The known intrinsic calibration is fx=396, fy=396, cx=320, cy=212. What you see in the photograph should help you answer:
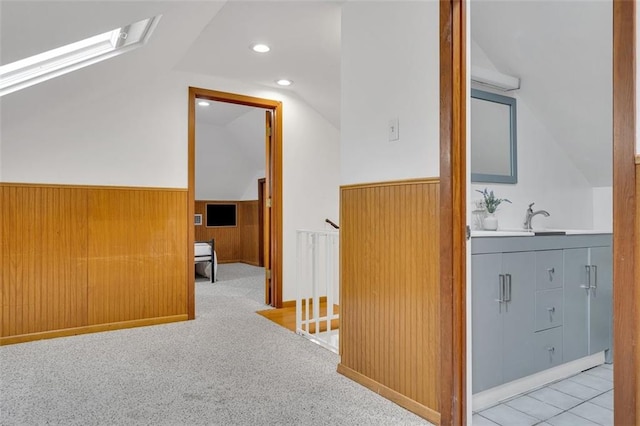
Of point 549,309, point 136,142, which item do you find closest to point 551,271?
point 549,309

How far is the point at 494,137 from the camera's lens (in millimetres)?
2809

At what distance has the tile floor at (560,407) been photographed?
193 centimetres

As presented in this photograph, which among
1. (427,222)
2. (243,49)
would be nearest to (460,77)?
(427,222)

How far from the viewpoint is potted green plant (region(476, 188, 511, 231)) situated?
8.25 ft

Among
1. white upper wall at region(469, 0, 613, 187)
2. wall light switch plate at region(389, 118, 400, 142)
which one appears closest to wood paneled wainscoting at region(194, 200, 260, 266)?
white upper wall at region(469, 0, 613, 187)

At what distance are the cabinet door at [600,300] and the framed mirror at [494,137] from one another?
0.73m

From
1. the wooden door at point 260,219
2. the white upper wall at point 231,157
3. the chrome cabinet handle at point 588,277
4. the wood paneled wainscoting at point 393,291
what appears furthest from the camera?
the wooden door at point 260,219

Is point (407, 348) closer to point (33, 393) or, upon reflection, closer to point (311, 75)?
point (33, 393)

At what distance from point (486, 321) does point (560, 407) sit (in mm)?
595

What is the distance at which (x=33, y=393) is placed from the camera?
214 cm

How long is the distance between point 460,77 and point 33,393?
107 inches

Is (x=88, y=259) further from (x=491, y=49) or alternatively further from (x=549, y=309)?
(x=491, y=49)

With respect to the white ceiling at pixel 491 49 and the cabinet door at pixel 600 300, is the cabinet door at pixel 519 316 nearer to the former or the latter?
Answer: the cabinet door at pixel 600 300

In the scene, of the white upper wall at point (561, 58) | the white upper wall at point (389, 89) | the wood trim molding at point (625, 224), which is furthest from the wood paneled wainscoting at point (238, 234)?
the wood trim molding at point (625, 224)
